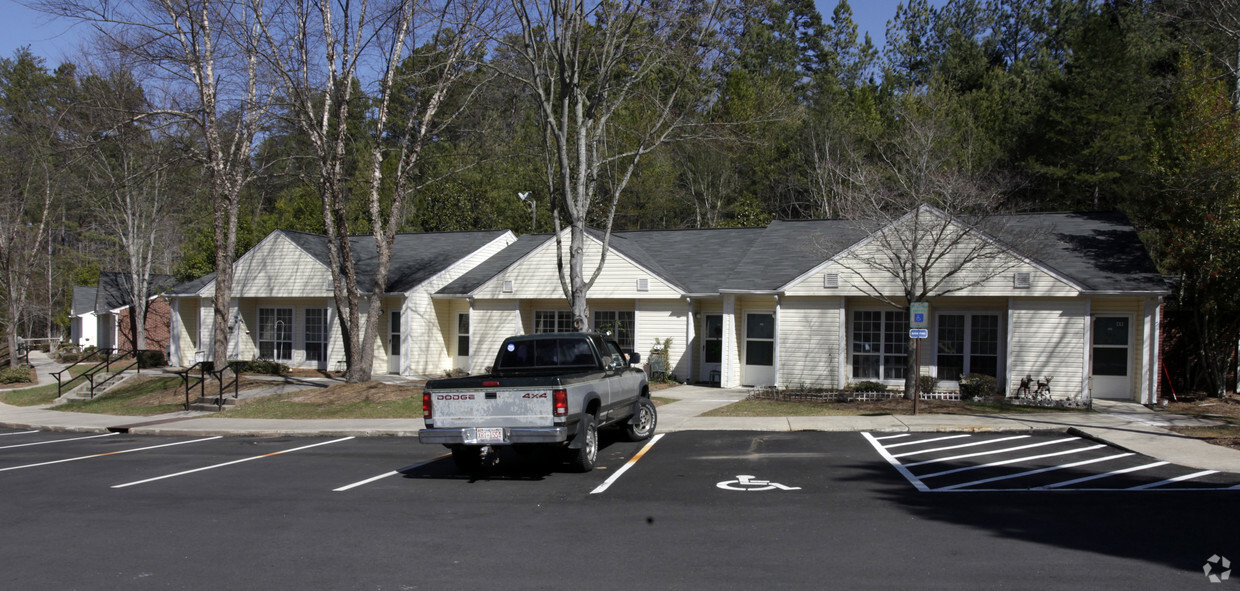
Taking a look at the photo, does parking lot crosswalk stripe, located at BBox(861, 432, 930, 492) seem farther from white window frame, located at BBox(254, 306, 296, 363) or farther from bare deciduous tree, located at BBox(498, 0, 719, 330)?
white window frame, located at BBox(254, 306, 296, 363)

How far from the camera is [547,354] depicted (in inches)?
518

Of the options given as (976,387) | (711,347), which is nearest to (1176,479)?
(976,387)

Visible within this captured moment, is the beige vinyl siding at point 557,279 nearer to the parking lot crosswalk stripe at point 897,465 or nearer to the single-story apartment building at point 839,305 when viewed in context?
the single-story apartment building at point 839,305

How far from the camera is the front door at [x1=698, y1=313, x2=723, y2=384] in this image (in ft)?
79.2

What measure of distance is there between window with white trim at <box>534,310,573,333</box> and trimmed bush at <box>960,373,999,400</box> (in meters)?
11.3

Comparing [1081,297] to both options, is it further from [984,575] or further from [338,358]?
[338,358]

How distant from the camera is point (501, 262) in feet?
95.1

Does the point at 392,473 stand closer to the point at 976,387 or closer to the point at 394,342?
the point at 976,387

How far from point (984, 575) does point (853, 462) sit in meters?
5.41

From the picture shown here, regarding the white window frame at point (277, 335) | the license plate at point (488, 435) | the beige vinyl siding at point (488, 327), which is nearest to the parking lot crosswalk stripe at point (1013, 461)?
the license plate at point (488, 435)

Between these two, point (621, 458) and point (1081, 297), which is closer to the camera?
point (621, 458)

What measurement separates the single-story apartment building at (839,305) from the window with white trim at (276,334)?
241cm

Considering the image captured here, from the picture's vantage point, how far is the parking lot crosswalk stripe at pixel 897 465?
10.4m

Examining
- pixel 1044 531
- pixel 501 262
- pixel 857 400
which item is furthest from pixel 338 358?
pixel 1044 531
